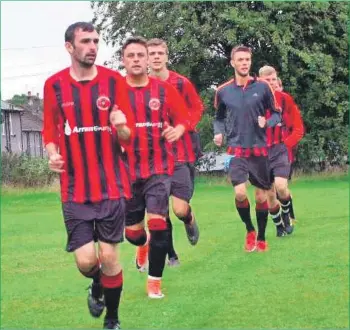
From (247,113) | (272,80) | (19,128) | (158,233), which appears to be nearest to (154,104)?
(158,233)

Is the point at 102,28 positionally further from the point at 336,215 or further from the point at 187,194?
the point at 187,194

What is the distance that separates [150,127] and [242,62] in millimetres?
2282

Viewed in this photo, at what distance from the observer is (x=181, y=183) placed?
9656 millimetres

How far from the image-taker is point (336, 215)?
15211 millimetres

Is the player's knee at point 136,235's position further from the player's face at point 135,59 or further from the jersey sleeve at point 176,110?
the player's face at point 135,59

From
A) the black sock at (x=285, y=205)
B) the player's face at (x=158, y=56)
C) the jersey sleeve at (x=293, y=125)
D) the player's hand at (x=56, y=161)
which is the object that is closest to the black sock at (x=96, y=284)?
the player's hand at (x=56, y=161)

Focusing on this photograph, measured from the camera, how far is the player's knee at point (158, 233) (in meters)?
8.12

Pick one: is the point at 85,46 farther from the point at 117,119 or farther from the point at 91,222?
the point at 91,222

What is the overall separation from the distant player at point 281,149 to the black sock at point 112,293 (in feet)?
16.7

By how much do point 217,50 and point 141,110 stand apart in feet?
62.1

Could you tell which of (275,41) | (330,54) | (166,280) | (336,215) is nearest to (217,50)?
(275,41)

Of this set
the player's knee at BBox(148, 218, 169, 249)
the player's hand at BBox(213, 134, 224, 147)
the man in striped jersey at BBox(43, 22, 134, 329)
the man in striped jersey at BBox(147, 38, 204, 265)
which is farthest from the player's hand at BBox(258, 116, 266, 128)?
the man in striped jersey at BBox(43, 22, 134, 329)

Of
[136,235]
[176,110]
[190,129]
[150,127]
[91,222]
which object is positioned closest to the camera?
[91,222]

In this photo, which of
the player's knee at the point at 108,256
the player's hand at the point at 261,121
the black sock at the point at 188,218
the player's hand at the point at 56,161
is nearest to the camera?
the player's hand at the point at 56,161
